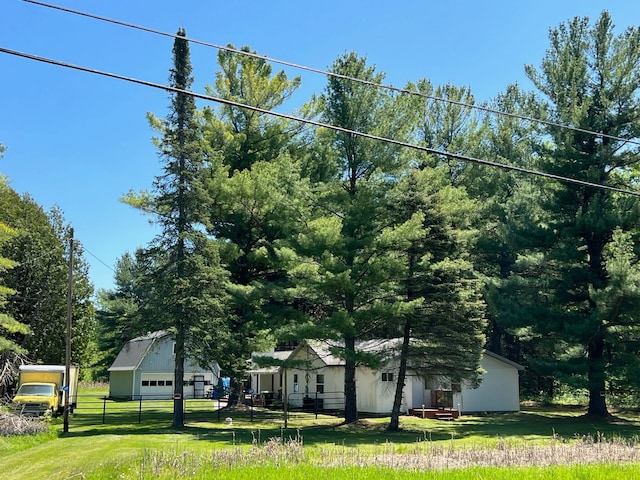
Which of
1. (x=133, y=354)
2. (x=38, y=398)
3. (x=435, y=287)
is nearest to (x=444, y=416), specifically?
(x=435, y=287)

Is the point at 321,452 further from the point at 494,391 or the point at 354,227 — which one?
the point at 494,391

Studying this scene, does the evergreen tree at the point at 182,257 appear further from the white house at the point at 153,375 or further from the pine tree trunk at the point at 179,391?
the white house at the point at 153,375

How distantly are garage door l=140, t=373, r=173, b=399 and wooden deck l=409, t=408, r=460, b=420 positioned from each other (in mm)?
23794

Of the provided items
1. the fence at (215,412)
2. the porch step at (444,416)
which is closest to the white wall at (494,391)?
the porch step at (444,416)

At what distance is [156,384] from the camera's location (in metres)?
47.7

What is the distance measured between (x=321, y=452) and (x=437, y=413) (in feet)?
51.0

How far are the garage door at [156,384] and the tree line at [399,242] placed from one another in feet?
59.0

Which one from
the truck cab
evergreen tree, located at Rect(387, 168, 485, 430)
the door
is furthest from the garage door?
evergreen tree, located at Rect(387, 168, 485, 430)

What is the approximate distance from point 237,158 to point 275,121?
303cm

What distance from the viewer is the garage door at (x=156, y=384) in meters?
47.2

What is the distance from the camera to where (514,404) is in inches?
1276

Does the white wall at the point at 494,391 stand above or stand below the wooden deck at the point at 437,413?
above

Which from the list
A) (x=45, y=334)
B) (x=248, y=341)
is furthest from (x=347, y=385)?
(x=45, y=334)

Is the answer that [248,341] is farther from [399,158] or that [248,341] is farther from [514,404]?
[514,404]
